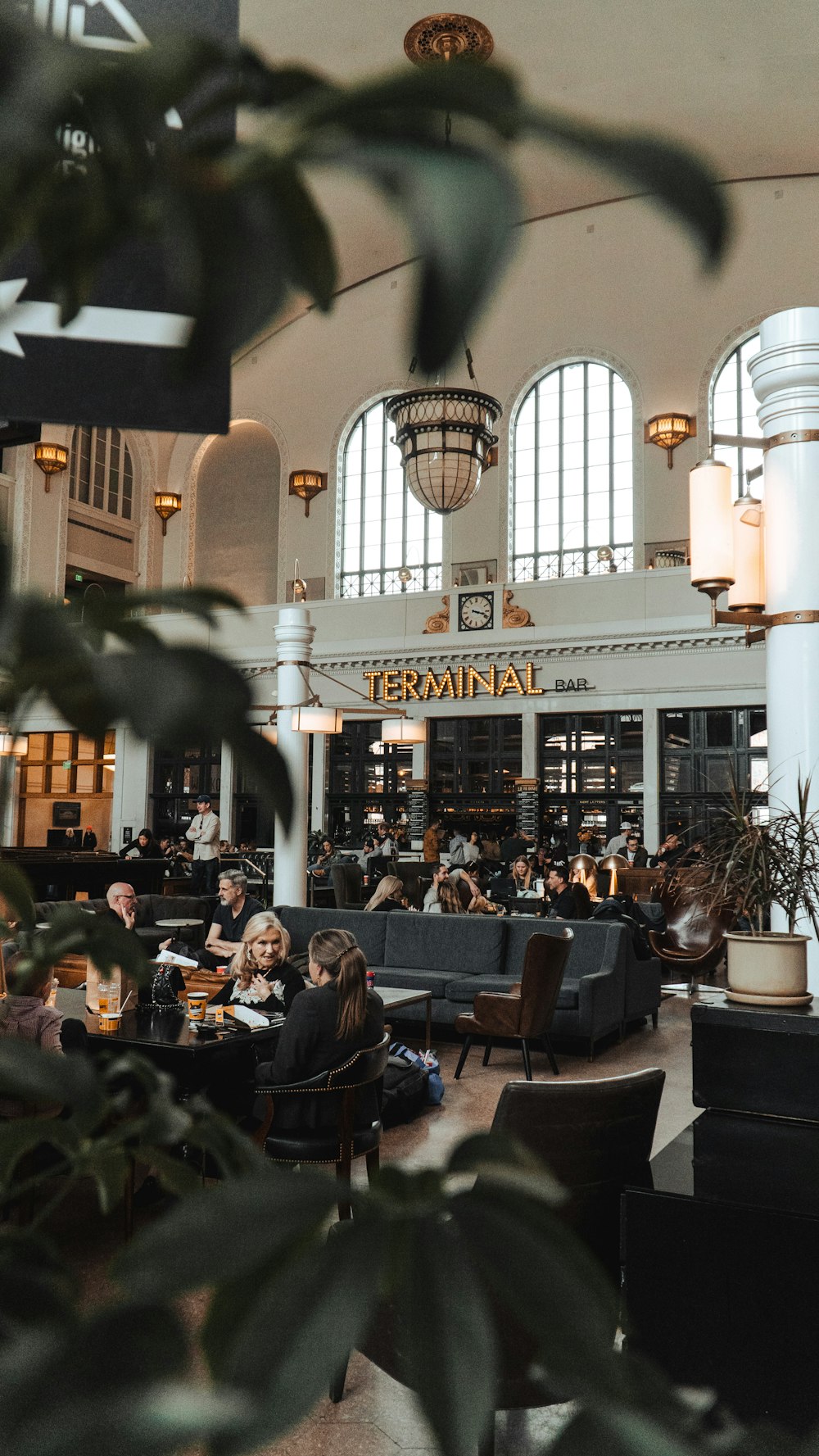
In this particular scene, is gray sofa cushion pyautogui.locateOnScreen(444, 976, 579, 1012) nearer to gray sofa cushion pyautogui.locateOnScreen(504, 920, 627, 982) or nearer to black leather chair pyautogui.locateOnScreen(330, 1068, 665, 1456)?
gray sofa cushion pyautogui.locateOnScreen(504, 920, 627, 982)

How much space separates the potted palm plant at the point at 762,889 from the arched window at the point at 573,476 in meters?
14.0

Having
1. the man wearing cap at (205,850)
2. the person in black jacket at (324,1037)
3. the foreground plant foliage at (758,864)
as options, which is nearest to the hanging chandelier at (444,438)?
the man wearing cap at (205,850)

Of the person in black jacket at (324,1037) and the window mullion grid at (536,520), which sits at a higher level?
the window mullion grid at (536,520)

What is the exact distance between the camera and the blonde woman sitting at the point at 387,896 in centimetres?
901

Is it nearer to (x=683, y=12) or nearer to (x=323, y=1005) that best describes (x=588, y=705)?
(x=683, y=12)

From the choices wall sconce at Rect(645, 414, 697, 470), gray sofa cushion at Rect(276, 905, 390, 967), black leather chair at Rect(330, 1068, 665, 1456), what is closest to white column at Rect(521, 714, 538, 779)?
wall sconce at Rect(645, 414, 697, 470)

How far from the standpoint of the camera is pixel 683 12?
12.9 meters

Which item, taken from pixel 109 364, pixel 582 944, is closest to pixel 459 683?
pixel 582 944

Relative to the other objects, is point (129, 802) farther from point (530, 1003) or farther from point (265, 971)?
point (265, 971)

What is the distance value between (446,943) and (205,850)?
17.3 feet

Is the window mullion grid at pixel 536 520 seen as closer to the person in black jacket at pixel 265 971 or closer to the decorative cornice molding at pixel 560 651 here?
the decorative cornice molding at pixel 560 651

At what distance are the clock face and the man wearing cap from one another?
5.93 metres

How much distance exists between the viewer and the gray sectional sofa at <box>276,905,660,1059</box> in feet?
23.5

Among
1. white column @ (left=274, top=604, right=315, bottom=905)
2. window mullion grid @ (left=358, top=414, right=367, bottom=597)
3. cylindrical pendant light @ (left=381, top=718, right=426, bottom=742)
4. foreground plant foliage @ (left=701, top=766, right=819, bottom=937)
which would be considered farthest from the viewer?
window mullion grid @ (left=358, top=414, right=367, bottom=597)
